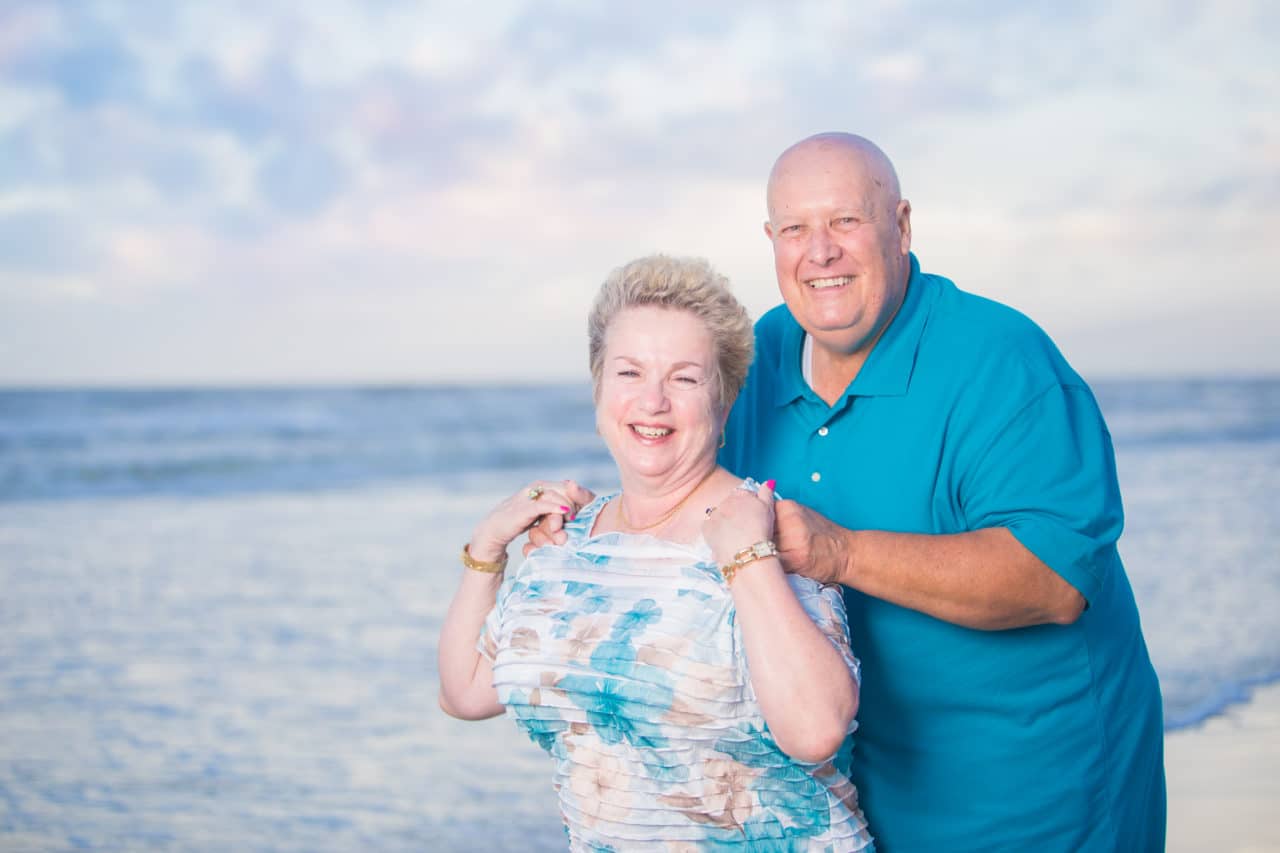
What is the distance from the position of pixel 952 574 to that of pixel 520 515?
0.84 metres

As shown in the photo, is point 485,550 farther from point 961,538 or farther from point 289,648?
point 289,648

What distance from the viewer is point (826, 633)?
1904 mm

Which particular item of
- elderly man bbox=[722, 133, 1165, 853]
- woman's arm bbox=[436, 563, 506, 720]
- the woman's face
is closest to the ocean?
woman's arm bbox=[436, 563, 506, 720]

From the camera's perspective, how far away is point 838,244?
2.41 meters

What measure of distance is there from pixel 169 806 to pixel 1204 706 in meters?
4.50

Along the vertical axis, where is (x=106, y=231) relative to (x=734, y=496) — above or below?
above

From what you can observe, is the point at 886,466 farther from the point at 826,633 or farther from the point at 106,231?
the point at 106,231

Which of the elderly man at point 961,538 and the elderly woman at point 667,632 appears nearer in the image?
the elderly woman at point 667,632

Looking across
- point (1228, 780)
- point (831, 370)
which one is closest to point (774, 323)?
point (831, 370)

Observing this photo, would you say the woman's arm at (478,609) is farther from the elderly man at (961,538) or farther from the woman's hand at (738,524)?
the woman's hand at (738,524)

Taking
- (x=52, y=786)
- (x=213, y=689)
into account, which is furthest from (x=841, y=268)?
(x=213, y=689)

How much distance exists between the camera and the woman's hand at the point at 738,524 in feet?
6.08

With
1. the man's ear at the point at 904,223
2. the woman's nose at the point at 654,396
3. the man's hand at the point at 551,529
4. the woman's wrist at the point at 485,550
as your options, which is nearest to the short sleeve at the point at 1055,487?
the man's ear at the point at 904,223

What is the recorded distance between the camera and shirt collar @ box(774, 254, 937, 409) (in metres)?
2.41
